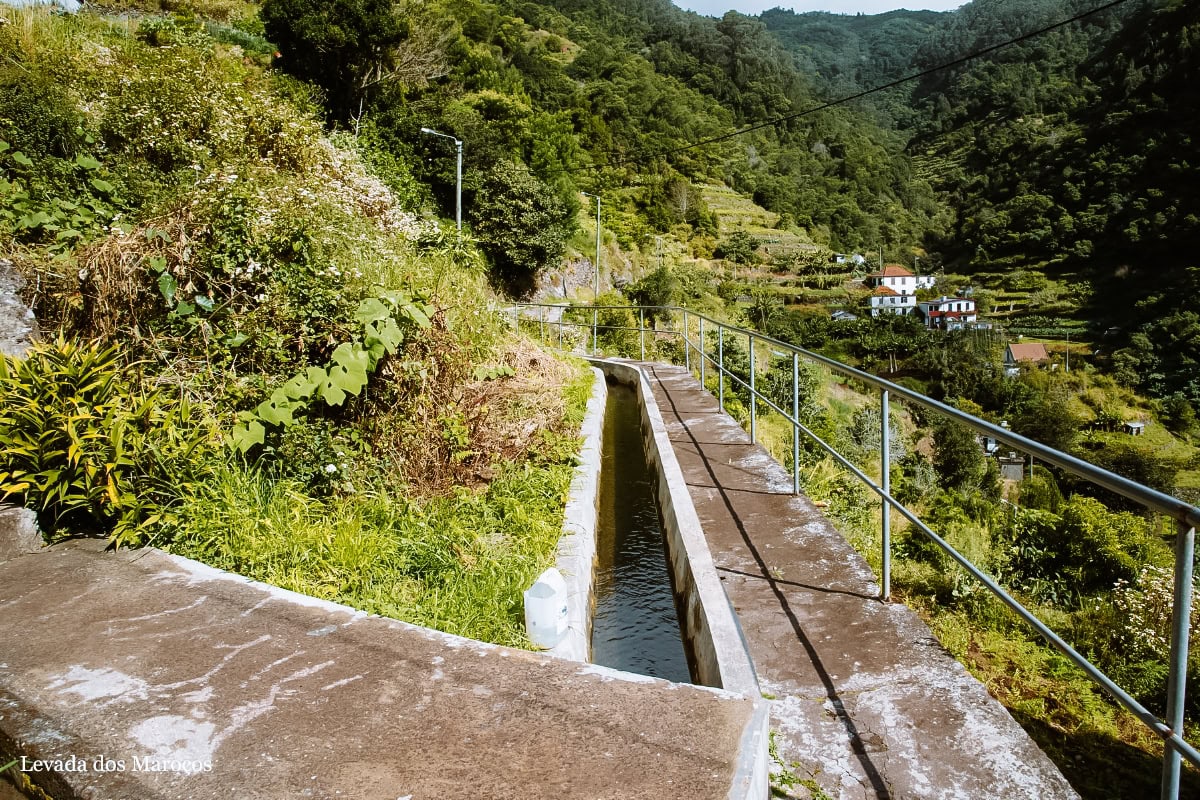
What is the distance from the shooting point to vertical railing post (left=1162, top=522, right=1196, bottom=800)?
4.77ft

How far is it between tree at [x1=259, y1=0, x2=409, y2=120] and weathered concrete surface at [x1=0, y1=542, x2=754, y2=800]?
23.8 metres

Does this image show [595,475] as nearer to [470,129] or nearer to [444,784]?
[444,784]

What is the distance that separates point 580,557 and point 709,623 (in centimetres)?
113

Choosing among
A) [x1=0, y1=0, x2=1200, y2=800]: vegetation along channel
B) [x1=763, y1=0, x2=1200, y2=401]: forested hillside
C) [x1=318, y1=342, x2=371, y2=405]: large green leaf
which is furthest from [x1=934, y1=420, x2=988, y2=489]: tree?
[x1=763, y1=0, x2=1200, y2=401]: forested hillside

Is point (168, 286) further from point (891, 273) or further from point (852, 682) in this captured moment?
point (891, 273)

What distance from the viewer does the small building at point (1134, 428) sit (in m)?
55.0

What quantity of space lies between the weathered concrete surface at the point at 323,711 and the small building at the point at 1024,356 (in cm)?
7194

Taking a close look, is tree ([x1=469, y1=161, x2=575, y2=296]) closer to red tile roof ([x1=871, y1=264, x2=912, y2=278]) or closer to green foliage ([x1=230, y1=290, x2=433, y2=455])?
green foliage ([x1=230, y1=290, x2=433, y2=455])

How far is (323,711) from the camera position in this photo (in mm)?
2041

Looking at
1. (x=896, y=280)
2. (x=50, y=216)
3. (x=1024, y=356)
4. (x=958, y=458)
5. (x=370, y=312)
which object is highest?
(x=896, y=280)

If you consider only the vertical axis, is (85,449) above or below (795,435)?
above

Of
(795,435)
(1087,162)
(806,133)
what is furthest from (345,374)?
(806,133)

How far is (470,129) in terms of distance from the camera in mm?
28828

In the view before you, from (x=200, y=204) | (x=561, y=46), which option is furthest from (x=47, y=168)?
(x=561, y=46)
